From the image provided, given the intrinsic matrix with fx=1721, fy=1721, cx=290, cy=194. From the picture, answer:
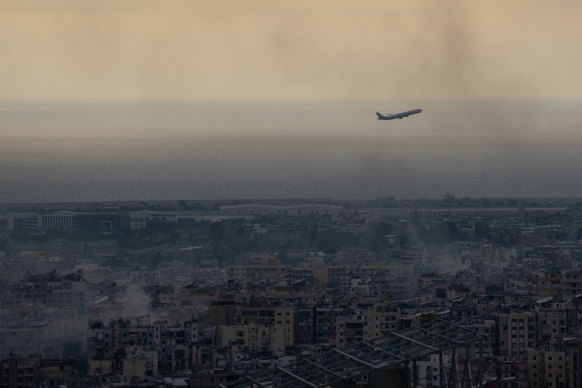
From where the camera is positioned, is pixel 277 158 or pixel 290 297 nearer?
pixel 290 297

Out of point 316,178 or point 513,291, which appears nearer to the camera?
point 513,291

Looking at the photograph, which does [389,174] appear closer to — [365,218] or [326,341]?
[365,218]

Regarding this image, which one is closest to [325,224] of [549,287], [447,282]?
[447,282]

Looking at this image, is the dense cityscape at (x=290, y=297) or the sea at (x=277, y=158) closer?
the dense cityscape at (x=290, y=297)

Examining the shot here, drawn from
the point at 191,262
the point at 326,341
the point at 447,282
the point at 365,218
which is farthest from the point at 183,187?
the point at 326,341

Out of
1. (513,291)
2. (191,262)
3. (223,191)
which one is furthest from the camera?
(223,191)

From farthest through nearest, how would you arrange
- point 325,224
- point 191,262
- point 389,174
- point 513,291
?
point 389,174 < point 325,224 < point 191,262 < point 513,291

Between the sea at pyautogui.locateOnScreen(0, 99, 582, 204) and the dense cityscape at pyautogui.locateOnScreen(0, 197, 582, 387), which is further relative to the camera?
the sea at pyautogui.locateOnScreen(0, 99, 582, 204)
